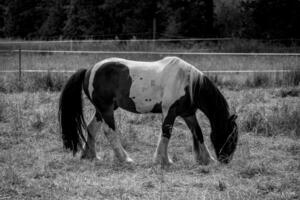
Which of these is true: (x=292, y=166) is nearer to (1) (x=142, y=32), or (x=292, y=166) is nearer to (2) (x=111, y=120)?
(2) (x=111, y=120)

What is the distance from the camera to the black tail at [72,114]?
6012mm

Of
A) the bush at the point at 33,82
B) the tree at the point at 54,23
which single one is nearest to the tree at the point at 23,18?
the tree at the point at 54,23

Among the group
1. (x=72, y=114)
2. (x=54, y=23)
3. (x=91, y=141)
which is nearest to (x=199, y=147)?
(x=91, y=141)

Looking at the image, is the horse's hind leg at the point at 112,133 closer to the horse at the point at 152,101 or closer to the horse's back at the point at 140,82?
the horse at the point at 152,101

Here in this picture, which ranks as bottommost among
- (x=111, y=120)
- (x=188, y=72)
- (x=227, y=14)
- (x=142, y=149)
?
(x=142, y=149)

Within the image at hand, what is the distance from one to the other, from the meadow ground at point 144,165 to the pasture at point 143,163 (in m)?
0.01

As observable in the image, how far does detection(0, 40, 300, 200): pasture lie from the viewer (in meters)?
4.54

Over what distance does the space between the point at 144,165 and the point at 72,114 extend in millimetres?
1244

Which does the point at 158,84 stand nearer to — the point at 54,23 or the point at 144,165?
the point at 144,165

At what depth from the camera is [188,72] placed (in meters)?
5.91

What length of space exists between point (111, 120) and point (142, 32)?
25977 millimetres

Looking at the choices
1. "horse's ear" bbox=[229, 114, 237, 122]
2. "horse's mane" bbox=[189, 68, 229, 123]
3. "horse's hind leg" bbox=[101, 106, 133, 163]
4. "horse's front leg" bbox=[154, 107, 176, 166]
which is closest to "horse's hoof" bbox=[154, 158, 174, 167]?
"horse's front leg" bbox=[154, 107, 176, 166]

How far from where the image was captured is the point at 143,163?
585 cm

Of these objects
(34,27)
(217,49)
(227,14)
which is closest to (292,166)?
(217,49)
